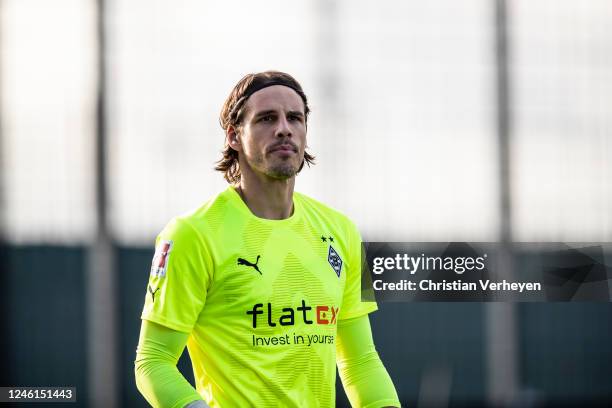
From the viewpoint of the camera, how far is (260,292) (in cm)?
309

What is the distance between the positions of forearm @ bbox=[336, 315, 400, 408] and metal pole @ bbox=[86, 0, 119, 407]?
5.33 meters

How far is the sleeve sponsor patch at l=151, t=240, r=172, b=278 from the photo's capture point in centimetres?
299

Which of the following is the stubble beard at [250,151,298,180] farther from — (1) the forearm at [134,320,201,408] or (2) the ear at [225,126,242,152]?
(1) the forearm at [134,320,201,408]

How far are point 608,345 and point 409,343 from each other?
1.99 meters

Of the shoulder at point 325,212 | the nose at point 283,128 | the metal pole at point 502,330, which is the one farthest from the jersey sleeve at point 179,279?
the metal pole at point 502,330

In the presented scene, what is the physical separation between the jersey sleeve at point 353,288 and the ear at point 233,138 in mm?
501

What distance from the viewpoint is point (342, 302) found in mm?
3348

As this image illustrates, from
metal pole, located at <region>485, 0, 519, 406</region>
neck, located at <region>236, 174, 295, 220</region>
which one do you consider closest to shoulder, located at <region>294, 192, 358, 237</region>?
neck, located at <region>236, 174, 295, 220</region>

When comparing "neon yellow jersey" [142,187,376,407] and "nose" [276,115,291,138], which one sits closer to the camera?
"neon yellow jersey" [142,187,376,407]

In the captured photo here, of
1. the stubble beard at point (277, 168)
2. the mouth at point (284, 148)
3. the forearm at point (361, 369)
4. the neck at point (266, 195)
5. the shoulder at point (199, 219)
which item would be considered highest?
the mouth at point (284, 148)

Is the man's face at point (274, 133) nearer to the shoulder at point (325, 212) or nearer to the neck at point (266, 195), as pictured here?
the neck at point (266, 195)

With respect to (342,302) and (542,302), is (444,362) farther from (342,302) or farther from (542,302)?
(342,302)

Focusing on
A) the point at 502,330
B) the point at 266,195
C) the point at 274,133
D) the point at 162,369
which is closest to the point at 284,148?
the point at 274,133

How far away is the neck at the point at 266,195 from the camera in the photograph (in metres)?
3.23
